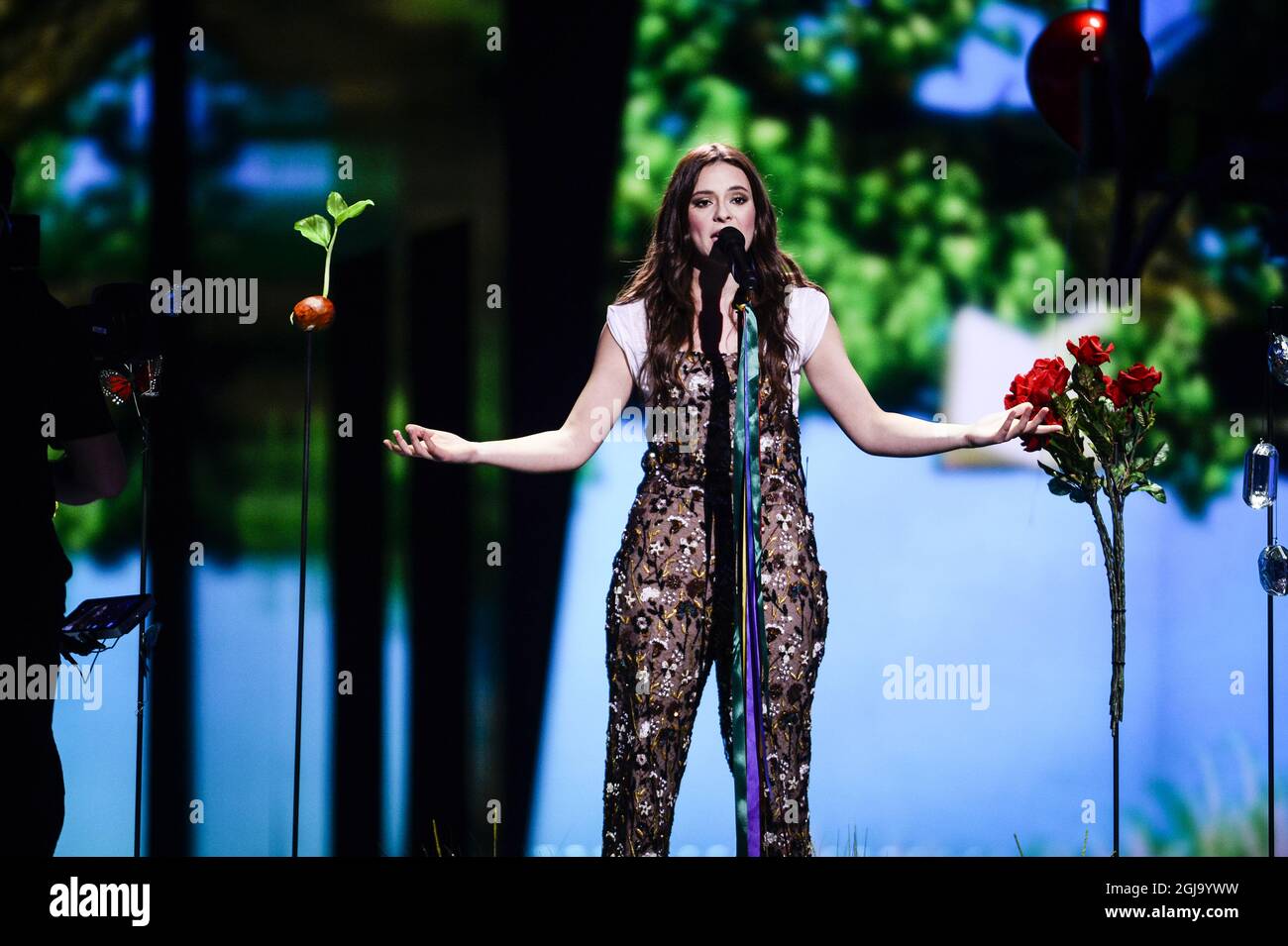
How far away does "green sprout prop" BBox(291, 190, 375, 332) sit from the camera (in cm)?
398

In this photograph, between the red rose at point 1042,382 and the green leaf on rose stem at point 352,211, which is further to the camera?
the green leaf on rose stem at point 352,211

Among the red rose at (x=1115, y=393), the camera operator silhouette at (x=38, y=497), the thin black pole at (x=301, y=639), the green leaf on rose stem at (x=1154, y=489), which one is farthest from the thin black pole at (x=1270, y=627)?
the camera operator silhouette at (x=38, y=497)

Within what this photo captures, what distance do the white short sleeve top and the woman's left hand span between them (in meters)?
0.50

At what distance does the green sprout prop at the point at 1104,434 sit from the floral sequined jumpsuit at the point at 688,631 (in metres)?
0.84

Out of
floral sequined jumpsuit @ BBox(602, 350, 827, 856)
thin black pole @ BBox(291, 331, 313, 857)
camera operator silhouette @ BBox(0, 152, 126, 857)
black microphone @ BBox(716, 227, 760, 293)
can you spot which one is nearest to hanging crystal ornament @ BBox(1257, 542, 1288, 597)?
floral sequined jumpsuit @ BBox(602, 350, 827, 856)

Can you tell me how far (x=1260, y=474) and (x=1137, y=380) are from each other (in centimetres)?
46

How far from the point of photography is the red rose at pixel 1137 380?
378 centimetres

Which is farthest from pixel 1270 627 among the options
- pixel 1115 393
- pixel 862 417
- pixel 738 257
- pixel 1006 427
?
pixel 738 257

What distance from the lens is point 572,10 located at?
434 centimetres

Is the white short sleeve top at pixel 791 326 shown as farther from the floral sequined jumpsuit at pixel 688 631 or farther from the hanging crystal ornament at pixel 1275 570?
the hanging crystal ornament at pixel 1275 570
